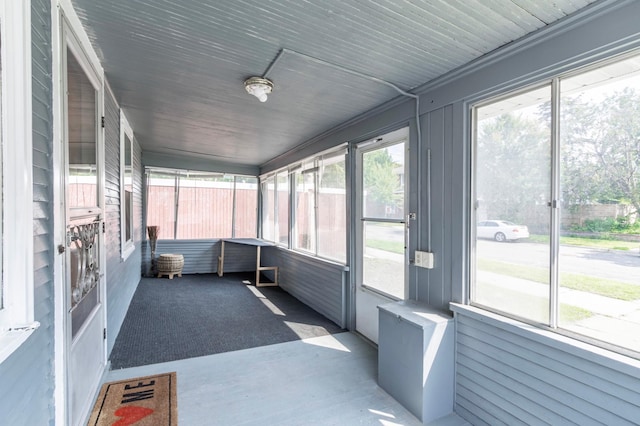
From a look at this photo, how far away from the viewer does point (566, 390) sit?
1.66m

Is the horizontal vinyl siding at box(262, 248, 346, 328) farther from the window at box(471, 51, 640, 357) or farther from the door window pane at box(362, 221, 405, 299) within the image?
the window at box(471, 51, 640, 357)

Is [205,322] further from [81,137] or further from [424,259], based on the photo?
[424,259]

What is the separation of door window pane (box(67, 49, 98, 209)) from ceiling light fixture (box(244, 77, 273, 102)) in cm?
110

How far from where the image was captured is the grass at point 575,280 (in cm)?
155

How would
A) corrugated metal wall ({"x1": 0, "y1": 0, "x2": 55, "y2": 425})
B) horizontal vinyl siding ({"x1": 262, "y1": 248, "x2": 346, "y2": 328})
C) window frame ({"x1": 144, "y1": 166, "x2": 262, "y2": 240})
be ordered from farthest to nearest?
window frame ({"x1": 144, "y1": 166, "x2": 262, "y2": 240}), horizontal vinyl siding ({"x1": 262, "y1": 248, "x2": 346, "y2": 328}), corrugated metal wall ({"x1": 0, "y1": 0, "x2": 55, "y2": 425})

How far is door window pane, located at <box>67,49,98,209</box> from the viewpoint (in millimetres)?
1815

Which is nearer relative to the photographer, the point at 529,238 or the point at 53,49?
the point at 53,49

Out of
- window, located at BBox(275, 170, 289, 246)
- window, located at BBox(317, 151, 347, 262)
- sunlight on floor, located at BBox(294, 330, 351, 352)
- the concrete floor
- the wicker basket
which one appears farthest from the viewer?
the wicker basket

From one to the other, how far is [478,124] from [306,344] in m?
2.59

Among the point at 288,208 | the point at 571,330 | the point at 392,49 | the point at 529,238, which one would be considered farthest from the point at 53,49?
the point at 288,208

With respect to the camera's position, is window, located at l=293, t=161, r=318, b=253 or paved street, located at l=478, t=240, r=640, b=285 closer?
paved street, located at l=478, t=240, r=640, b=285

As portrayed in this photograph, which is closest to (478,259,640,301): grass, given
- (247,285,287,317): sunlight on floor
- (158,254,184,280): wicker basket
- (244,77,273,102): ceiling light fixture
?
(244,77,273,102): ceiling light fixture

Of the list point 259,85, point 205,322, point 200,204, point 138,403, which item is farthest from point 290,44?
point 200,204

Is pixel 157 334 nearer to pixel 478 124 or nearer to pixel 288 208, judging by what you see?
pixel 288 208
